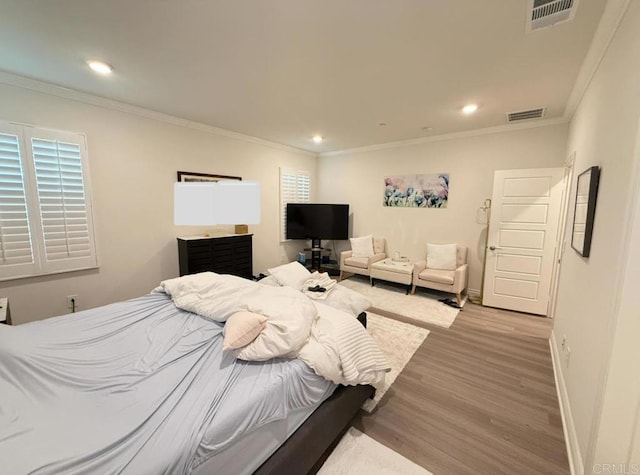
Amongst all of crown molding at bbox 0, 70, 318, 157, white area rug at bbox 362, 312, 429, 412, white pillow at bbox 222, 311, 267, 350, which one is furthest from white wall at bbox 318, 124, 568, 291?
white pillow at bbox 222, 311, 267, 350

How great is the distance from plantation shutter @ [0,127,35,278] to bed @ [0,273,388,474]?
135 centimetres

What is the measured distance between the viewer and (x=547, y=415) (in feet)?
6.04

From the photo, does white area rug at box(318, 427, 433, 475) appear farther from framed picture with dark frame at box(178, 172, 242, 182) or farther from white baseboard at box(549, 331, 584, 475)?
framed picture with dark frame at box(178, 172, 242, 182)

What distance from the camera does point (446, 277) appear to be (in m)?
3.82

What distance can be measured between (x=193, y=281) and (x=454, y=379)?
7.91 ft

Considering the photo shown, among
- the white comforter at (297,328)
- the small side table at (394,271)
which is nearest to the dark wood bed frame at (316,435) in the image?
the white comforter at (297,328)

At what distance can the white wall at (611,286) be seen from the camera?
1.09m

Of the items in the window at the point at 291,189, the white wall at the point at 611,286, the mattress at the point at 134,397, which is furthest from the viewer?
the window at the point at 291,189

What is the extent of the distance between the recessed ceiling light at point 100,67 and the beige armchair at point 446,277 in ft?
14.3

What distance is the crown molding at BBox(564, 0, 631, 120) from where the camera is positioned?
4.72ft

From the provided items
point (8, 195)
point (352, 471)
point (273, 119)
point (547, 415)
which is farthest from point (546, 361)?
point (8, 195)

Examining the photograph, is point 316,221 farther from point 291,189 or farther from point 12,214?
point 12,214

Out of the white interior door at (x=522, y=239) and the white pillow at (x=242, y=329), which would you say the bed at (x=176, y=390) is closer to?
the white pillow at (x=242, y=329)

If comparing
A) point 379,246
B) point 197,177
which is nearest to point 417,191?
point 379,246
